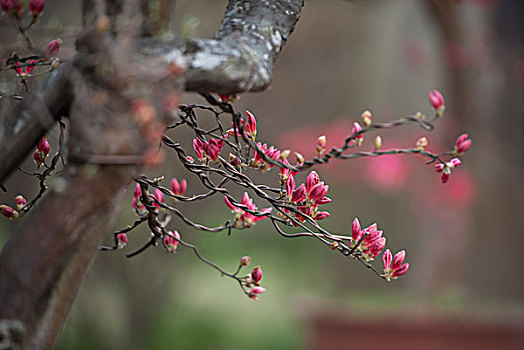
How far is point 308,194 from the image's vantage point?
77 cm

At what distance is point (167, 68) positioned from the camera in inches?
22.4

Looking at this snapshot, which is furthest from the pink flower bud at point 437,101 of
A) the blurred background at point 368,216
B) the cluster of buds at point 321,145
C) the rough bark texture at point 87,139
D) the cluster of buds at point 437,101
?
the blurred background at point 368,216

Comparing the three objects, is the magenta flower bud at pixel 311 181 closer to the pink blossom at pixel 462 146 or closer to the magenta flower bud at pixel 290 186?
the magenta flower bud at pixel 290 186

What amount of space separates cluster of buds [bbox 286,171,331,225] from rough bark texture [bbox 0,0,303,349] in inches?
7.7

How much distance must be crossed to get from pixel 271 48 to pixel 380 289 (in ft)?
12.1

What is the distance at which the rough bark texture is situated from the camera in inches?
22.0

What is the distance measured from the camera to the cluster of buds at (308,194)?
76 centimetres

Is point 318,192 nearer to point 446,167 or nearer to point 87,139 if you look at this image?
point 446,167

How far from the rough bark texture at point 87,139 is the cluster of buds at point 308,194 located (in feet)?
0.64

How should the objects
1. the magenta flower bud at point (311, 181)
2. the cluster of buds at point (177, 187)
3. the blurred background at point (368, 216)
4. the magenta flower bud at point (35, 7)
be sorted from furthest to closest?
the blurred background at point (368, 216) → the cluster of buds at point (177, 187) → the magenta flower bud at point (311, 181) → the magenta flower bud at point (35, 7)

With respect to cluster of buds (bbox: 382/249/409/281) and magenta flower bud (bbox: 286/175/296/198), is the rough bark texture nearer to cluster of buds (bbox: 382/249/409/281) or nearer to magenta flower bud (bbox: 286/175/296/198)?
magenta flower bud (bbox: 286/175/296/198)

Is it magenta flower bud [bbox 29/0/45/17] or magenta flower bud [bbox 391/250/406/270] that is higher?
magenta flower bud [bbox 29/0/45/17]

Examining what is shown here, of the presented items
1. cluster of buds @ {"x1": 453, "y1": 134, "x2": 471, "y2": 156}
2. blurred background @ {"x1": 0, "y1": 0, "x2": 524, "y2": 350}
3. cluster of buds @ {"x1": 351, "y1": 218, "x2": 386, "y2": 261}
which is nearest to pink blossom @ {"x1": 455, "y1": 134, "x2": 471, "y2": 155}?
cluster of buds @ {"x1": 453, "y1": 134, "x2": 471, "y2": 156}

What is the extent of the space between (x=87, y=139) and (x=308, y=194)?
30cm
